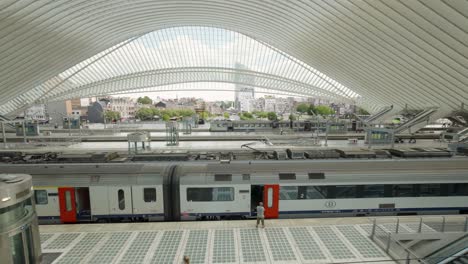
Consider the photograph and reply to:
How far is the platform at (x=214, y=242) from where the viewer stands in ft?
30.6

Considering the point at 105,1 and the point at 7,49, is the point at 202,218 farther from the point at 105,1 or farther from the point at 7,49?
the point at 7,49

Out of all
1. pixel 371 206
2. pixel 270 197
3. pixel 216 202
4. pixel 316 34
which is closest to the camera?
pixel 216 202

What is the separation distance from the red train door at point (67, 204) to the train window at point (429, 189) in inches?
606

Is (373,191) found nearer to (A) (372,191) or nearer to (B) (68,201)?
(A) (372,191)

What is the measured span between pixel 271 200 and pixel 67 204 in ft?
28.8

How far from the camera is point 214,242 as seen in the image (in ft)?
33.3

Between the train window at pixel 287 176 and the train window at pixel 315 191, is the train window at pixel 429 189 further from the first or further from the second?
the train window at pixel 287 176

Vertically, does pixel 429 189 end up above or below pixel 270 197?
above

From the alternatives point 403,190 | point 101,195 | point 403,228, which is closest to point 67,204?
point 101,195

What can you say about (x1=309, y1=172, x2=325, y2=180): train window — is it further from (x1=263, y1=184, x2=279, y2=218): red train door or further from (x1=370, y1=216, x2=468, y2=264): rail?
(x1=370, y1=216, x2=468, y2=264): rail

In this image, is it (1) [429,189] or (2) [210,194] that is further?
(1) [429,189]

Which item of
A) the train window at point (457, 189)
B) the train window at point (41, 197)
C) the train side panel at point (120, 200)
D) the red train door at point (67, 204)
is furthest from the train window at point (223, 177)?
the train window at point (457, 189)

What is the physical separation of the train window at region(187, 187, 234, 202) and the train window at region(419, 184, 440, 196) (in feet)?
28.5

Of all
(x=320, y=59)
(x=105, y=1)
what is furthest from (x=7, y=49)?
(x=320, y=59)
